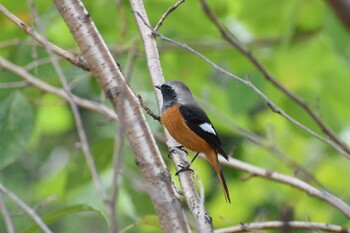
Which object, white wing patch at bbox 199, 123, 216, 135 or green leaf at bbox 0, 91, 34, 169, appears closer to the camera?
green leaf at bbox 0, 91, 34, 169

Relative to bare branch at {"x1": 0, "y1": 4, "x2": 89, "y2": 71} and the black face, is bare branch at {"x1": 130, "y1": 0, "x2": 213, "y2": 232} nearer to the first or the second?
bare branch at {"x1": 0, "y1": 4, "x2": 89, "y2": 71}

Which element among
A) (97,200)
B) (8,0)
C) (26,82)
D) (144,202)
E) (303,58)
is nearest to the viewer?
(26,82)

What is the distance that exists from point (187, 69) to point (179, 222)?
3.27 meters

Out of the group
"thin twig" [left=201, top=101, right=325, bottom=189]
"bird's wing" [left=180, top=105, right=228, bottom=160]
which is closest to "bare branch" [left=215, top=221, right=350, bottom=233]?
"thin twig" [left=201, top=101, right=325, bottom=189]

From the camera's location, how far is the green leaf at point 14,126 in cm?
386

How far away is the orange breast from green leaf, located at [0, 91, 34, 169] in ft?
2.43

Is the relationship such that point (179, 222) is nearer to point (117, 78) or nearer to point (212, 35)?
point (117, 78)

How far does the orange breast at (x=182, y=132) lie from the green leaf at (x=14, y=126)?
740 mm

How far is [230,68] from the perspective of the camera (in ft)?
16.6

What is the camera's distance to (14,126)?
3.95 metres

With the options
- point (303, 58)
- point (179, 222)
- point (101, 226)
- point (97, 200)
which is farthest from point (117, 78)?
point (101, 226)

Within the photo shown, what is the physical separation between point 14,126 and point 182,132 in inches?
35.3

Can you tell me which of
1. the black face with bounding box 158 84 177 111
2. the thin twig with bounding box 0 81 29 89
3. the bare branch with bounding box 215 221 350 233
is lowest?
the bare branch with bounding box 215 221 350 233

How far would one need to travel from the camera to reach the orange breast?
3879 millimetres
